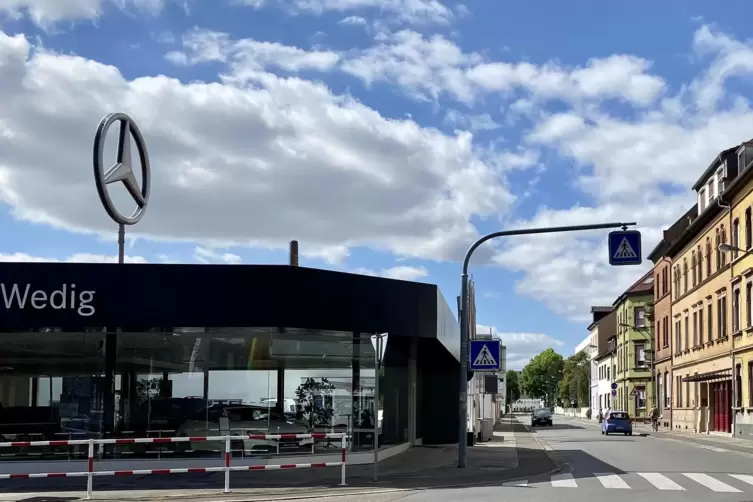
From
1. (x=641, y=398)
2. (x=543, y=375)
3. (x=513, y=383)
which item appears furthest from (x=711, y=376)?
(x=513, y=383)

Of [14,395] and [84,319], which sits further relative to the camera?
[14,395]

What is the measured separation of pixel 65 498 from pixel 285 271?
646 centimetres

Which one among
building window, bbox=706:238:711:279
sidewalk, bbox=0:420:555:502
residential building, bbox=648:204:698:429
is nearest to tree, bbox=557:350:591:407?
residential building, bbox=648:204:698:429

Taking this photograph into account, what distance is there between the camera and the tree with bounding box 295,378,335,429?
22.0 m

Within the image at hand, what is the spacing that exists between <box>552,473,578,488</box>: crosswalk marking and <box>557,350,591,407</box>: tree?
342 ft

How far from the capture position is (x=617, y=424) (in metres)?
47.7

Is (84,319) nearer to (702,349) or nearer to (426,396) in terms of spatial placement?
(426,396)

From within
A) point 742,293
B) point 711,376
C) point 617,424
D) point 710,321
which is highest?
point 742,293

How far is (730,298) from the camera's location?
46625mm

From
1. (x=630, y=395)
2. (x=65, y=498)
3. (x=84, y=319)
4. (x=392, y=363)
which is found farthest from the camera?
(x=630, y=395)

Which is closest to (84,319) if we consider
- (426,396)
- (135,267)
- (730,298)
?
(135,267)

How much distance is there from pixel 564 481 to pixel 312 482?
5.01 m

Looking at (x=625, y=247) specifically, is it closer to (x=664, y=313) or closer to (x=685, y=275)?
(x=685, y=275)

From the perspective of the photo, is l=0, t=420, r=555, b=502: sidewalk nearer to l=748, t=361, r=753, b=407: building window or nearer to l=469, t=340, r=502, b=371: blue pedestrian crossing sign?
l=469, t=340, r=502, b=371: blue pedestrian crossing sign
